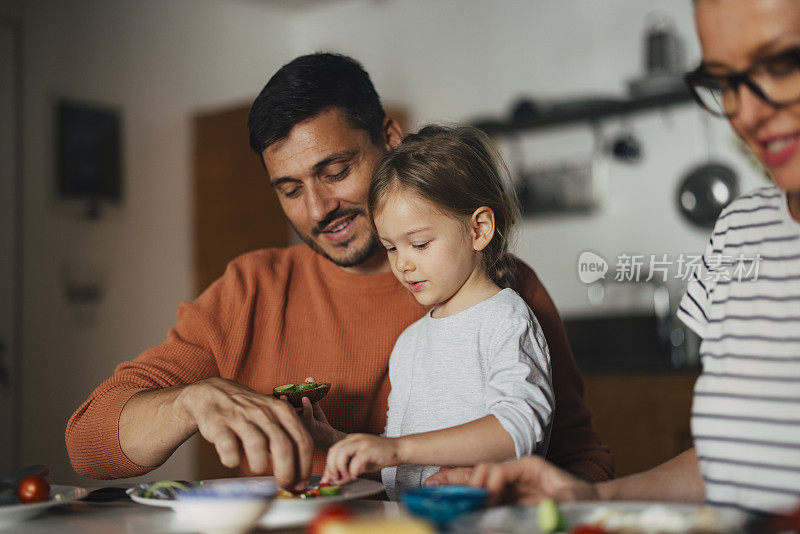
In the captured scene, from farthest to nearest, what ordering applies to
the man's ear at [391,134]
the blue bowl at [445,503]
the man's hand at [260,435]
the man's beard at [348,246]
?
1. the man's ear at [391,134]
2. the man's beard at [348,246]
3. the man's hand at [260,435]
4. the blue bowl at [445,503]

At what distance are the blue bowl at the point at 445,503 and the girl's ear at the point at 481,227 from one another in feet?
2.10

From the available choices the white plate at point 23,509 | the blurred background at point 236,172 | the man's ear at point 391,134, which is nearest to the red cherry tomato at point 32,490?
the white plate at point 23,509

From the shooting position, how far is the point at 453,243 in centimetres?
141

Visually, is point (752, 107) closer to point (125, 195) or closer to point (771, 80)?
point (771, 80)

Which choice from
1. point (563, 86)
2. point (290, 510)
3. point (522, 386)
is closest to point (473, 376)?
point (522, 386)

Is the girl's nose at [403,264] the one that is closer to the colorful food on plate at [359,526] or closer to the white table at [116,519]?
the white table at [116,519]

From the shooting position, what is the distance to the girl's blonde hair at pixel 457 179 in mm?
1413

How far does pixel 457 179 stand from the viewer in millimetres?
1433

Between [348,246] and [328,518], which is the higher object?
[348,246]

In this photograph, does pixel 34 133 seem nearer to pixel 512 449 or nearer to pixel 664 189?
pixel 664 189

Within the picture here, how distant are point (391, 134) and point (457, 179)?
36cm

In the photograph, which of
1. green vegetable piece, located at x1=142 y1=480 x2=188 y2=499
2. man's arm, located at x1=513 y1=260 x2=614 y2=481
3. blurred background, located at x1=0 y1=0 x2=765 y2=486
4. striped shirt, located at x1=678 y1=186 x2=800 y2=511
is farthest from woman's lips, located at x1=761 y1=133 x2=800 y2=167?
blurred background, located at x1=0 y1=0 x2=765 y2=486

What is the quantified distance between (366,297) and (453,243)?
34 centimetres

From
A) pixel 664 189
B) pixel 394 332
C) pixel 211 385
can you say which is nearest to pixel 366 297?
pixel 394 332
